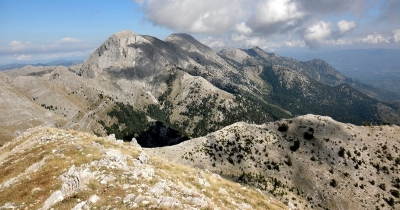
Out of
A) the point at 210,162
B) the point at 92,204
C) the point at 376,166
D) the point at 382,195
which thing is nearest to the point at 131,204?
the point at 92,204

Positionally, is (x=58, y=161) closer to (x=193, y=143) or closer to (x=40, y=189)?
(x=40, y=189)

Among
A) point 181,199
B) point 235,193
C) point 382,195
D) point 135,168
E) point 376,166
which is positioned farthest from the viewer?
point 376,166

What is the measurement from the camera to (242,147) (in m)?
112

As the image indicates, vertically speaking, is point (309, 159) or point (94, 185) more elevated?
point (94, 185)

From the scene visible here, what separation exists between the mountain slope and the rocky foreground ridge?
65.0 meters

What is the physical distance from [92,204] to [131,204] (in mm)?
3333

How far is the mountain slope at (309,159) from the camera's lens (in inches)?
3524

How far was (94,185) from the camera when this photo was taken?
23.2 m

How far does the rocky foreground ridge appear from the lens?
20.6 metres

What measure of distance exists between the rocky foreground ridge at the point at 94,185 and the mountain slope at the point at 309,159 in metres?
65.0

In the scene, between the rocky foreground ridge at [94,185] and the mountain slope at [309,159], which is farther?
the mountain slope at [309,159]

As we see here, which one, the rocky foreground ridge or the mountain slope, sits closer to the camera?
the rocky foreground ridge

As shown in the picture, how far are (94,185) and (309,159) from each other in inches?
4045

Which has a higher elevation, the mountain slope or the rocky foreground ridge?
the rocky foreground ridge
